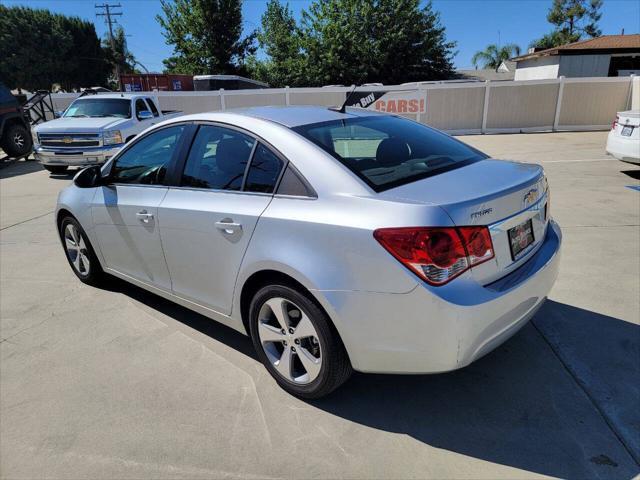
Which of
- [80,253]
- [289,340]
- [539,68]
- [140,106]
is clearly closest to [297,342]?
[289,340]

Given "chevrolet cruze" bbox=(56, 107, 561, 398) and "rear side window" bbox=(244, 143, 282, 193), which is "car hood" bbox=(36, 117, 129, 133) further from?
"rear side window" bbox=(244, 143, 282, 193)

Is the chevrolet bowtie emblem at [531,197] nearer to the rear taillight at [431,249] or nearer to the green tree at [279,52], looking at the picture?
the rear taillight at [431,249]

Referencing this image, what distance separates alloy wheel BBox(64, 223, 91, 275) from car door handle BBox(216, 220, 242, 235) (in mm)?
2158

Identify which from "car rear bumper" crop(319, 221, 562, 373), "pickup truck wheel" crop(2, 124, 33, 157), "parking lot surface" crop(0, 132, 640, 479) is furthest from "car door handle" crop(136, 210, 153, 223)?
"pickup truck wheel" crop(2, 124, 33, 157)

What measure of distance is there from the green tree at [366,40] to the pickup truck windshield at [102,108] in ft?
74.2

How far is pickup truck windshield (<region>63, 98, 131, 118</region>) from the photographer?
11492 mm

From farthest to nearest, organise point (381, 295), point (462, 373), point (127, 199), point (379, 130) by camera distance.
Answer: point (127, 199) → point (379, 130) → point (462, 373) → point (381, 295)

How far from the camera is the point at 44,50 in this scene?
4953 centimetres

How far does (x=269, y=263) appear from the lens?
2.59 meters

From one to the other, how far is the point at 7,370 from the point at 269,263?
6.95 feet

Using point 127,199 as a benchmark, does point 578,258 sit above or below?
below

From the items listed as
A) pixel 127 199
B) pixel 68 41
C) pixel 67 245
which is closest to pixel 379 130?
pixel 127 199

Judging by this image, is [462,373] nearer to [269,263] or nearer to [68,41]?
[269,263]

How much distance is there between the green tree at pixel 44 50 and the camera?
47.7 metres
